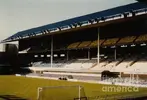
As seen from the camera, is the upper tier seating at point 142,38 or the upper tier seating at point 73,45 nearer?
the upper tier seating at point 142,38

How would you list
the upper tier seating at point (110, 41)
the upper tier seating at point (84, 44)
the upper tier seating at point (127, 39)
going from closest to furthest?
the upper tier seating at point (127, 39) → the upper tier seating at point (110, 41) → the upper tier seating at point (84, 44)

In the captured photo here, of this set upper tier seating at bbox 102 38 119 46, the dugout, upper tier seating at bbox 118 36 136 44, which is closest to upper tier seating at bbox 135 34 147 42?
upper tier seating at bbox 118 36 136 44

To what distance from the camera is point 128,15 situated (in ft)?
107

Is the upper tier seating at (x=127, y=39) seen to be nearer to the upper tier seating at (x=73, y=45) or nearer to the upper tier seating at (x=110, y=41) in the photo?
the upper tier seating at (x=110, y=41)

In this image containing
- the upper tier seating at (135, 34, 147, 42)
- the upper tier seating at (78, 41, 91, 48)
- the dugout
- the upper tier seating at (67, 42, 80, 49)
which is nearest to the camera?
the dugout

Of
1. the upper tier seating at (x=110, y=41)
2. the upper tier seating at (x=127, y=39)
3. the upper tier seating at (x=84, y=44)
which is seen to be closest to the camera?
the upper tier seating at (x=127, y=39)

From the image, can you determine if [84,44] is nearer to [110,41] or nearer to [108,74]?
[110,41]

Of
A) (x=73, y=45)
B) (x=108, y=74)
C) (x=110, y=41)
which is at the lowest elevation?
(x=108, y=74)

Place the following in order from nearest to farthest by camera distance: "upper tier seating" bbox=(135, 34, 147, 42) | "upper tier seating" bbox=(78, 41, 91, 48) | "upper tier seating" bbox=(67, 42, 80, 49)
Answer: "upper tier seating" bbox=(135, 34, 147, 42)
"upper tier seating" bbox=(78, 41, 91, 48)
"upper tier seating" bbox=(67, 42, 80, 49)

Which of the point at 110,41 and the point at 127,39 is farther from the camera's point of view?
the point at 110,41

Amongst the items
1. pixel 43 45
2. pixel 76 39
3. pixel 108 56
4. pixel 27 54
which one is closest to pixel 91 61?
pixel 108 56

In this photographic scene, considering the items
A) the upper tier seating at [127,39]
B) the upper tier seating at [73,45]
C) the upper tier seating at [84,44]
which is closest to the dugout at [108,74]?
the upper tier seating at [127,39]

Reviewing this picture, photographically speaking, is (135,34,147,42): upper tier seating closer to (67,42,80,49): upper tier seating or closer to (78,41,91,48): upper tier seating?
(78,41,91,48): upper tier seating

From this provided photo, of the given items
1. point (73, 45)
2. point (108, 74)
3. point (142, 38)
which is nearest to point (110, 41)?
point (142, 38)
